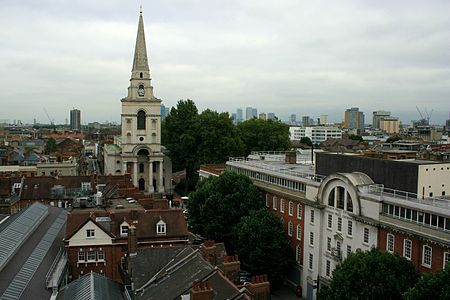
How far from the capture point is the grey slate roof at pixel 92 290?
82.8ft

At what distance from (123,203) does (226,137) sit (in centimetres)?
3949

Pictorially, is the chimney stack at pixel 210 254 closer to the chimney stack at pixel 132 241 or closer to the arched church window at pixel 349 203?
the chimney stack at pixel 132 241

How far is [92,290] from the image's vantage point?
25.5 metres

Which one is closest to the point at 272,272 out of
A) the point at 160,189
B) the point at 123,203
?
the point at 123,203

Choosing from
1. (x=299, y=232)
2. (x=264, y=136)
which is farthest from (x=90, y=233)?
(x=264, y=136)

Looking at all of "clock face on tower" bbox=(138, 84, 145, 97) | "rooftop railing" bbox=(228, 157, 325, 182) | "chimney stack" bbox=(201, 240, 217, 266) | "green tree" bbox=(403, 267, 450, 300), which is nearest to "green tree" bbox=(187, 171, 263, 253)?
"rooftop railing" bbox=(228, 157, 325, 182)

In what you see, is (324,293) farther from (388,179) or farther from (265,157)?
(265,157)

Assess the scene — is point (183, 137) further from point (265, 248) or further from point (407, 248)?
point (407, 248)

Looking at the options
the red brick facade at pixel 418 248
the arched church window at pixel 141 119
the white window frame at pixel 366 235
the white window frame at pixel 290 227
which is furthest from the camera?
the arched church window at pixel 141 119

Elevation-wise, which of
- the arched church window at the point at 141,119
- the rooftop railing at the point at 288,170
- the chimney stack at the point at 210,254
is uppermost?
the arched church window at the point at 141,119

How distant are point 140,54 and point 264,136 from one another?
26572 millimetres

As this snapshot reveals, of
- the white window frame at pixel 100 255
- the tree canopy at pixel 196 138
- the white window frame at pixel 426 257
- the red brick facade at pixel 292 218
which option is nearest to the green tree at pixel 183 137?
the tree canopy at pixel 196 138

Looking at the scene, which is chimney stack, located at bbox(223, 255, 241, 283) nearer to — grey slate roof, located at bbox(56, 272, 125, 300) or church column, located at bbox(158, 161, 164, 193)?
grey slate roof, located at bbox(56, 272, 125, 300)

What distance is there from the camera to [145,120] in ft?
282
